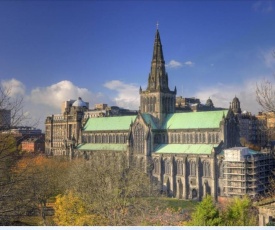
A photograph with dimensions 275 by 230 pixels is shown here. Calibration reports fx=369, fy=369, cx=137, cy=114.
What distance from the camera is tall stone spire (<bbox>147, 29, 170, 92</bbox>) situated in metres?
30.6

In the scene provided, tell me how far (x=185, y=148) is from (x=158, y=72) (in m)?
6.90

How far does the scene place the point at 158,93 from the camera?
31.1 m

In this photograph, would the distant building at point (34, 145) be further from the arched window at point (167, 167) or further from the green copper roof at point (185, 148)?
the arched window at point (167, 167)

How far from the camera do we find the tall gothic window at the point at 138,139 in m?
30.4

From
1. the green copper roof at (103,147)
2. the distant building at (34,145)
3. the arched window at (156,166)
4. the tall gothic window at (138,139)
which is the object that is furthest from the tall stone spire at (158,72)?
the distant building at (34,145)

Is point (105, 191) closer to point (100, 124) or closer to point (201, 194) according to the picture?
point (201, 194)

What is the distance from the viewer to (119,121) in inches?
1356

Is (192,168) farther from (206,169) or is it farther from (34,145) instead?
(34,145)

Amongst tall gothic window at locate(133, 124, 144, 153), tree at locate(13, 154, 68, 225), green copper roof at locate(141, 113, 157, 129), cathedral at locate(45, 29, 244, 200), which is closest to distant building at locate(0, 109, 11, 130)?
tree at locate(13, 154, 68, 225)

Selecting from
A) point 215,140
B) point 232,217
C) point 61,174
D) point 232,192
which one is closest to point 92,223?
point 232,217

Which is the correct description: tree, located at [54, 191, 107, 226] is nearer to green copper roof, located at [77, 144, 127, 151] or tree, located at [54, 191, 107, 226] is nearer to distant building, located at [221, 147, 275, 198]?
distant building, located at [221, 147, 275, 198]

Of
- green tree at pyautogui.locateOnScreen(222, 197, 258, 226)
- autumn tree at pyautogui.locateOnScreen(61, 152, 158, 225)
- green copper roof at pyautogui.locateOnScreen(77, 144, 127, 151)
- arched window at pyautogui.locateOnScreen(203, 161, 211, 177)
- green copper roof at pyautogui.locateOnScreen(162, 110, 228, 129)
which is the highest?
green copper roof at pyautogui.locateOnScreen(162, 110, 228, 129)

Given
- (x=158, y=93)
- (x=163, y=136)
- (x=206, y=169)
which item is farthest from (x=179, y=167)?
(x=158, y=93)

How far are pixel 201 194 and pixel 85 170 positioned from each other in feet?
32.9
